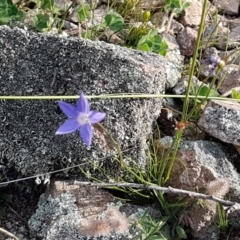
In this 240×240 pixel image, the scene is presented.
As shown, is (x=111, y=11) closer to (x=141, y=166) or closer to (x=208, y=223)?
(x=141, y=166)

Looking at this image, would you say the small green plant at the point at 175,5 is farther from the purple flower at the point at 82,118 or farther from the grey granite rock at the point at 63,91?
the purple flower at the point at 82,118

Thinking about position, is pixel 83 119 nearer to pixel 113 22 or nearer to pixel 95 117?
pixel 95 117

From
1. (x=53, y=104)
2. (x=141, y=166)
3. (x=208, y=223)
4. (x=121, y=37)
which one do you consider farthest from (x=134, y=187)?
(x=121, y=37)

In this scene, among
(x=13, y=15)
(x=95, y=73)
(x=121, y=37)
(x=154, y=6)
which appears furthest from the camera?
(x=154, y=6)

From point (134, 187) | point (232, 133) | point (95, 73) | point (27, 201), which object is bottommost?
point (27, 201)

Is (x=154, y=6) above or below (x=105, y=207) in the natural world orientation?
above

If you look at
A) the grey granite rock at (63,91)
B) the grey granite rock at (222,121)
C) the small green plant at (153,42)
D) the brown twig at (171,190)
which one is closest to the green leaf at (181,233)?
the brown twig at (171,190)
